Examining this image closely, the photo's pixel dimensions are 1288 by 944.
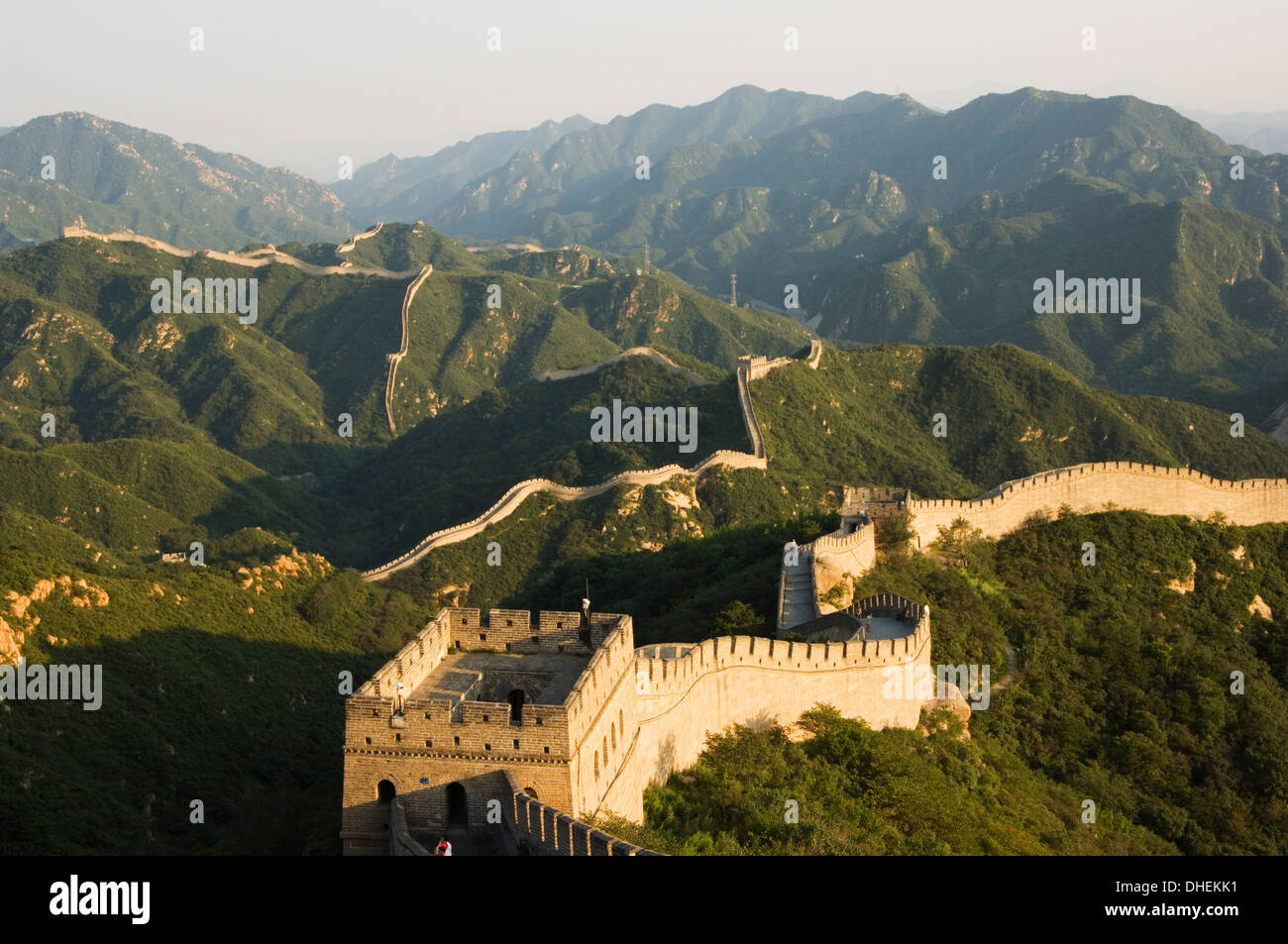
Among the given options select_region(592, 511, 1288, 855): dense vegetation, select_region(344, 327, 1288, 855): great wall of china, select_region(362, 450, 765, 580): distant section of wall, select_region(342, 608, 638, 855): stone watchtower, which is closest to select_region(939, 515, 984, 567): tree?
select_region(592, 511, 1288, 855): dense vegetation

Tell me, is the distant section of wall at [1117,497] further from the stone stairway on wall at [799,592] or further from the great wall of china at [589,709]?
the great wall of china at [589,709]

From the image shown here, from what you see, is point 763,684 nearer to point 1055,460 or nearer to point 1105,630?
point 1105,630

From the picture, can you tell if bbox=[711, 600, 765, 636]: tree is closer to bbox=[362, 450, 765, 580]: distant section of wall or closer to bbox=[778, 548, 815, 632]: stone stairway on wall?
bbox=[778, 548, 815, 632]: stone stairway on wall

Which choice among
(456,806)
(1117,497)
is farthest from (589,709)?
(1117,497)

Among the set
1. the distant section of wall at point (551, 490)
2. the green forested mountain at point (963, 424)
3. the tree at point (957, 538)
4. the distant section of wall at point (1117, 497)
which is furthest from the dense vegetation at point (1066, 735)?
the green forested mountain at point (963, 424)

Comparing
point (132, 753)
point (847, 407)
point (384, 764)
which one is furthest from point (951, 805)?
point (847, 407)

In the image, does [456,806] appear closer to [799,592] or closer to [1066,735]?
[799,592]
